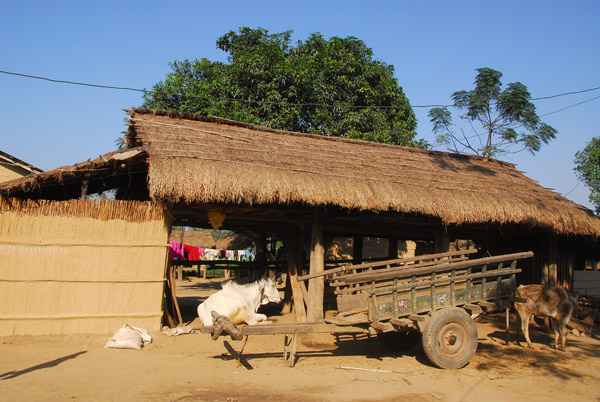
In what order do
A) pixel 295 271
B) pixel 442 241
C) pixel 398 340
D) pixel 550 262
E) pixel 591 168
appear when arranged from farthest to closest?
pixel 591 168
pixel 550 262
pixel 442 241
pixel 295 271
pixel 398 340

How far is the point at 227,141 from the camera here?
352 inches

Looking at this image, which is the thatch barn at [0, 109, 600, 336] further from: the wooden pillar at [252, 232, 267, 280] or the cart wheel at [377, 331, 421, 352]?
the cart wheel at [377, 331, 421, 352]

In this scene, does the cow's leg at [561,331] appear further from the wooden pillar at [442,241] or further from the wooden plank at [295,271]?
the wooden plank at [295,271]

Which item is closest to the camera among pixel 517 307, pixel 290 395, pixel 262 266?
pixel 290 395

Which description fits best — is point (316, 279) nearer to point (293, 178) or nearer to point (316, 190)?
point (316, 190)

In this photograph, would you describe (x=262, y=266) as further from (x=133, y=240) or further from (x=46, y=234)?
(x=46, y=234)

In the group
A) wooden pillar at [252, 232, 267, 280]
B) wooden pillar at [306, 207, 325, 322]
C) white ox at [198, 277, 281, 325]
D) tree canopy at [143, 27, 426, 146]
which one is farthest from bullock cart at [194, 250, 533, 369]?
tree canopy at [143, 27, 426, 146]

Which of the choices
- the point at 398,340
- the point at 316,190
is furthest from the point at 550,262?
the point at 316,190

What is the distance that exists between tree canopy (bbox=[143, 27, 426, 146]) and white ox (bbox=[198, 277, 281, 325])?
772 cm

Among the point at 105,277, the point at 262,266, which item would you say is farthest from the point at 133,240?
the point at 262,266

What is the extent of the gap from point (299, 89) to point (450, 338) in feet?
38.8

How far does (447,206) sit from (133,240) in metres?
5.58

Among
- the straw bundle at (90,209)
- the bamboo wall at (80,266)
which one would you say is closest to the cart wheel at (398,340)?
the bamboo wall at (80,266)

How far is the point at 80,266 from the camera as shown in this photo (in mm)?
7273
